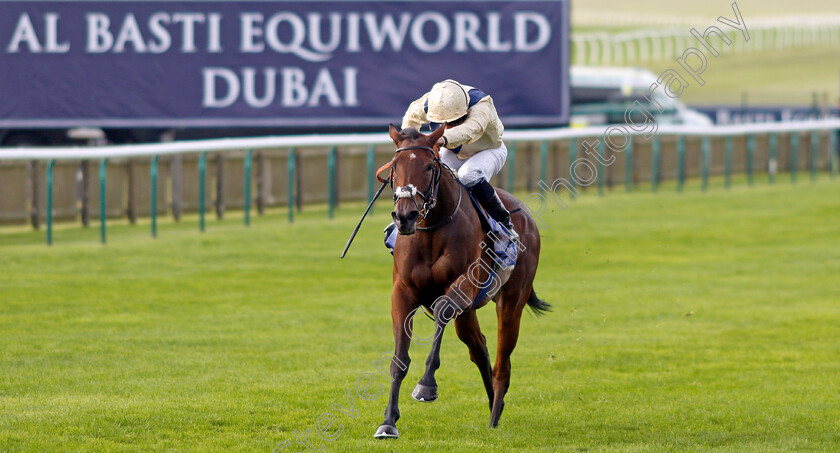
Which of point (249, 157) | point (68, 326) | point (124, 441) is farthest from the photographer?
point (249, 157)

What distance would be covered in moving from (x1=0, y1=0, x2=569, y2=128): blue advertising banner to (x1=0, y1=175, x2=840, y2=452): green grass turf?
2.67 metres

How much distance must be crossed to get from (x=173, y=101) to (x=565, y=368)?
11.4 meters

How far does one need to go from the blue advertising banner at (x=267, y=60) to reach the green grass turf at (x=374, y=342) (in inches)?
105

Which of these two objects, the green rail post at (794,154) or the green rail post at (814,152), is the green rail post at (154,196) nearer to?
the green rail post at (794,154)

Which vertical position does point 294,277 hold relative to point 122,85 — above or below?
below

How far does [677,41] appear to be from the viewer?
4909cm

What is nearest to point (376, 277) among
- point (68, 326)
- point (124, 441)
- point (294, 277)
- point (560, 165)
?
point (294, 277)

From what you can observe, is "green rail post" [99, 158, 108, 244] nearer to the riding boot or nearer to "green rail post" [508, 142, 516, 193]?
"green rail post" [508, 142, 516, 193]

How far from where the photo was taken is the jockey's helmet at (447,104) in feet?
22.2

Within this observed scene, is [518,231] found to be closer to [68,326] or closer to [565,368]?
[565,368]

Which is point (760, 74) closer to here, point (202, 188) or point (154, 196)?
point (202, 188)

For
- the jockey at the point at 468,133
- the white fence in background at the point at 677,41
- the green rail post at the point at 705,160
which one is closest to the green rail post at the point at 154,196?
the jockey at the point at 468,133

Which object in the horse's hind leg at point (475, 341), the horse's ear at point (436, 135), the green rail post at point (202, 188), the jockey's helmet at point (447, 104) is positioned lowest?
the horse's hind leg at point (475, 341)

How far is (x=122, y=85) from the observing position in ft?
61.8
